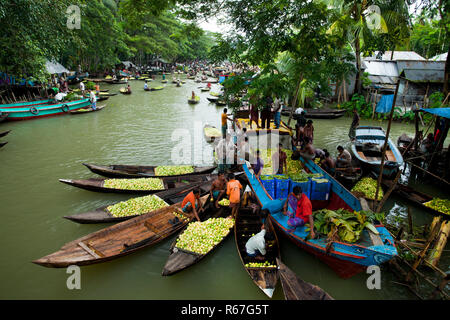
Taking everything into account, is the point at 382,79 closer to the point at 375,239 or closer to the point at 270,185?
the point at 270,185

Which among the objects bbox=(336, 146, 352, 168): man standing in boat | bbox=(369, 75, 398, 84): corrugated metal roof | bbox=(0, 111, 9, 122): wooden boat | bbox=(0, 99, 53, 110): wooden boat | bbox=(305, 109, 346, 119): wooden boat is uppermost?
bbox=(369, 75, 398, 84): corrugated metal roof

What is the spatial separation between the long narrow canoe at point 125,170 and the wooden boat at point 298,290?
586cm

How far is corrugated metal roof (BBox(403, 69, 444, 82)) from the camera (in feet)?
62.7

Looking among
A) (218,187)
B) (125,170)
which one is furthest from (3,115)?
(218,187)

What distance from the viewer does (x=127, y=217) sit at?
6957 mm

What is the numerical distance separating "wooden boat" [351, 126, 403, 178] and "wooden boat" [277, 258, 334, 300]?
21.7 feet

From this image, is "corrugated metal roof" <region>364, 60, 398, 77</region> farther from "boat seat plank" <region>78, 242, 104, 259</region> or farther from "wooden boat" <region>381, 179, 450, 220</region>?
"boat seat plank" <region>78, 242, 104, 259</region>

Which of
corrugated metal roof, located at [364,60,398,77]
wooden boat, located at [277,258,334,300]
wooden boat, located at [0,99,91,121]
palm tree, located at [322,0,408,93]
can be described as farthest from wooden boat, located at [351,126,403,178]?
wooden boat, located at [0,99,91,121]

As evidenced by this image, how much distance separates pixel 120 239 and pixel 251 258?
127 inches

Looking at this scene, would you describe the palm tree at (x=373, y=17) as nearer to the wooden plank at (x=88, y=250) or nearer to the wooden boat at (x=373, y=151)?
the wooden boat at (x=373, y=151)

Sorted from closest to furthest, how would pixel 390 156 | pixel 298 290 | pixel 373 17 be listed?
1. pixel 298 290
2. pixel 390 156
3. pixel 373 17

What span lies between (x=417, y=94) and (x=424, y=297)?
2025cm
